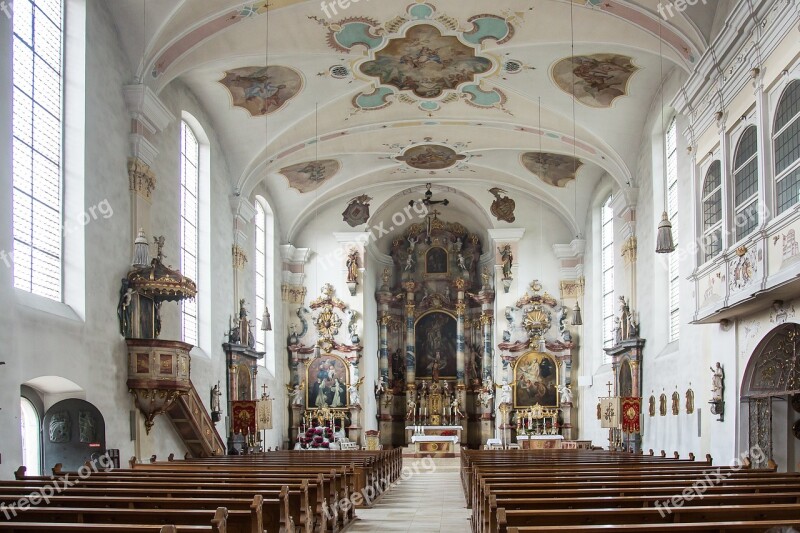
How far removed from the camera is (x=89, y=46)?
15.2 metres

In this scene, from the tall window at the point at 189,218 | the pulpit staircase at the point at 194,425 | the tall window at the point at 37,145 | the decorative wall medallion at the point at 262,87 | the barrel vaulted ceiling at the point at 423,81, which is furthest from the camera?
the tall window at the point at 189,218

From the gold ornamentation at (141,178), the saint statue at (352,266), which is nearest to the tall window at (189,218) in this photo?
the gold ornamentation at (141,178)

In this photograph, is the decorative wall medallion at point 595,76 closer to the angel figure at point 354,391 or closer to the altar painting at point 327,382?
the angel figure at point 354,391

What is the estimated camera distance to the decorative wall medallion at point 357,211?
30.8m

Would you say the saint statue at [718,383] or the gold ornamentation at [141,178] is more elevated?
the gold ornamentation at [141,178]

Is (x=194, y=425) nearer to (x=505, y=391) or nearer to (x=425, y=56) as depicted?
(x=425, y=56)

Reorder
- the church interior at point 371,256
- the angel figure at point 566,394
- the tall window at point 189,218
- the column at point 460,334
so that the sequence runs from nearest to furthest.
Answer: the church interior at point 371,256, the tall window at point 189,218, the angel figure at point 566,394, the column at point 460,334

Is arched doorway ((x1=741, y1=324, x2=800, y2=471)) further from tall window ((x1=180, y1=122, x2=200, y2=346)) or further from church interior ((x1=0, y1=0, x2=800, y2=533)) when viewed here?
tall window ((x1=180, y1=122, x2=200, y2=346))

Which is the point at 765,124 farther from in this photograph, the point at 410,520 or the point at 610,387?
the point at 610,387

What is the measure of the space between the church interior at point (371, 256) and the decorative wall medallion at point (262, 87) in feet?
0.34

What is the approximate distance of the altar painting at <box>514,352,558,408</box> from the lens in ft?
98.5

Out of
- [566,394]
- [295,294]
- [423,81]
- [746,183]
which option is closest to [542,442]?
[566,394]

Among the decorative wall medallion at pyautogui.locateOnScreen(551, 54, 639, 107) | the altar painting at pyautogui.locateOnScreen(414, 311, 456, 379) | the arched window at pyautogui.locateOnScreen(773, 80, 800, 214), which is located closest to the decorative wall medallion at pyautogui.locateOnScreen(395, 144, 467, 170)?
the decorative wall medallion at pyautogui.locateOnScreen(551, 54, 639, 107)

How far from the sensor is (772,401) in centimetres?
1408
